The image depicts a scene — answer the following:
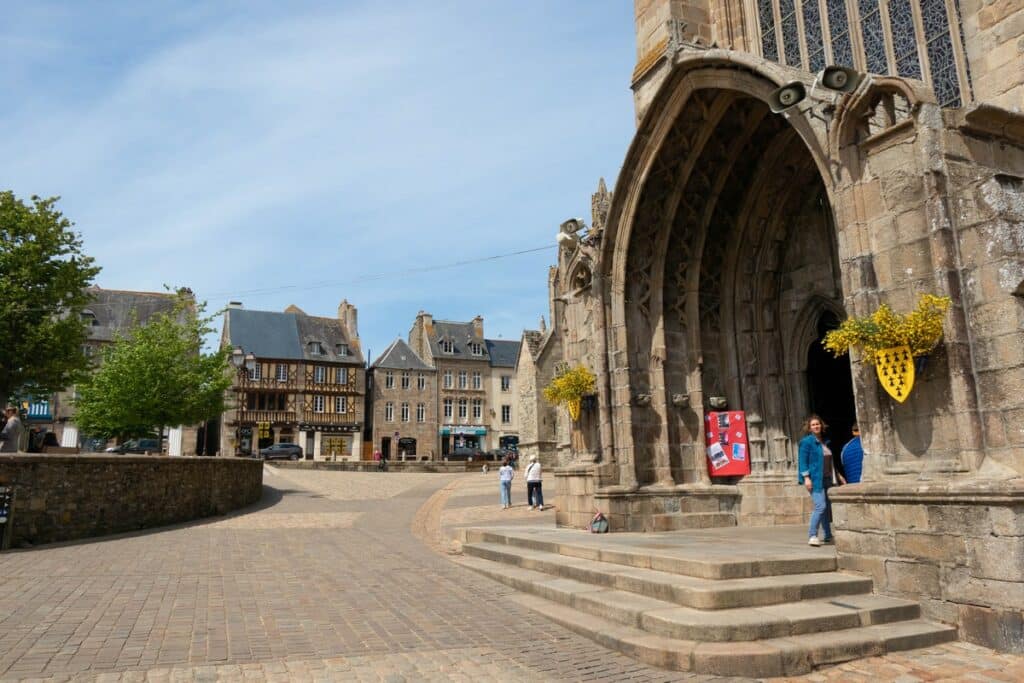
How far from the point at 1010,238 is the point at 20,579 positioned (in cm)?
1120

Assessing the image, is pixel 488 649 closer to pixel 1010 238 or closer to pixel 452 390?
pixel 1010 238

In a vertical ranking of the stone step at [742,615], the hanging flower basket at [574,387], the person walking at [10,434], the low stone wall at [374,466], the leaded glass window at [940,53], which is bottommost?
the stone step at [742,615]

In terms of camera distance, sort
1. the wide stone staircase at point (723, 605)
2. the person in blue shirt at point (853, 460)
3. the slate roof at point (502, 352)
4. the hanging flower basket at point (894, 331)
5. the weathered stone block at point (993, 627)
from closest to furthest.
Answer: the wide stone staircase at point (723, 605)
the weathered stone block at point (993, 627)
the hanging flower basket at point (894, 331)
the person in blue shirt at point (853, 460)
the slate roof at point (502, 352)

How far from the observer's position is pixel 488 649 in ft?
19.0

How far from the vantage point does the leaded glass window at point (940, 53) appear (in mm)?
9523

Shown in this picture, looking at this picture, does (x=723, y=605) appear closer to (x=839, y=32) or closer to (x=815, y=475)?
(x=815, y=475)

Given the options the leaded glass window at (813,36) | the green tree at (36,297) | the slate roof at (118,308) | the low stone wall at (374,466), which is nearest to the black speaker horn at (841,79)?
the leaded glass window at (813,36)

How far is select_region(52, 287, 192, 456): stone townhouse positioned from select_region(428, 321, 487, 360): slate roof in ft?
62.2

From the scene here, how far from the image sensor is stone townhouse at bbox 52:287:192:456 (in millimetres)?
45438

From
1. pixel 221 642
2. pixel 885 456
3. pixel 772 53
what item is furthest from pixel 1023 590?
pixel 772 53

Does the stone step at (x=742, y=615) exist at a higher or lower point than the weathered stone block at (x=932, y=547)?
lower

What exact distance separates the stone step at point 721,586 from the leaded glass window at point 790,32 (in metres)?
8.70

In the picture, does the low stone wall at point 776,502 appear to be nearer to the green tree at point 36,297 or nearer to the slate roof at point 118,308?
the green tree at point 36,297

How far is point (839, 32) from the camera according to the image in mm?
11305
